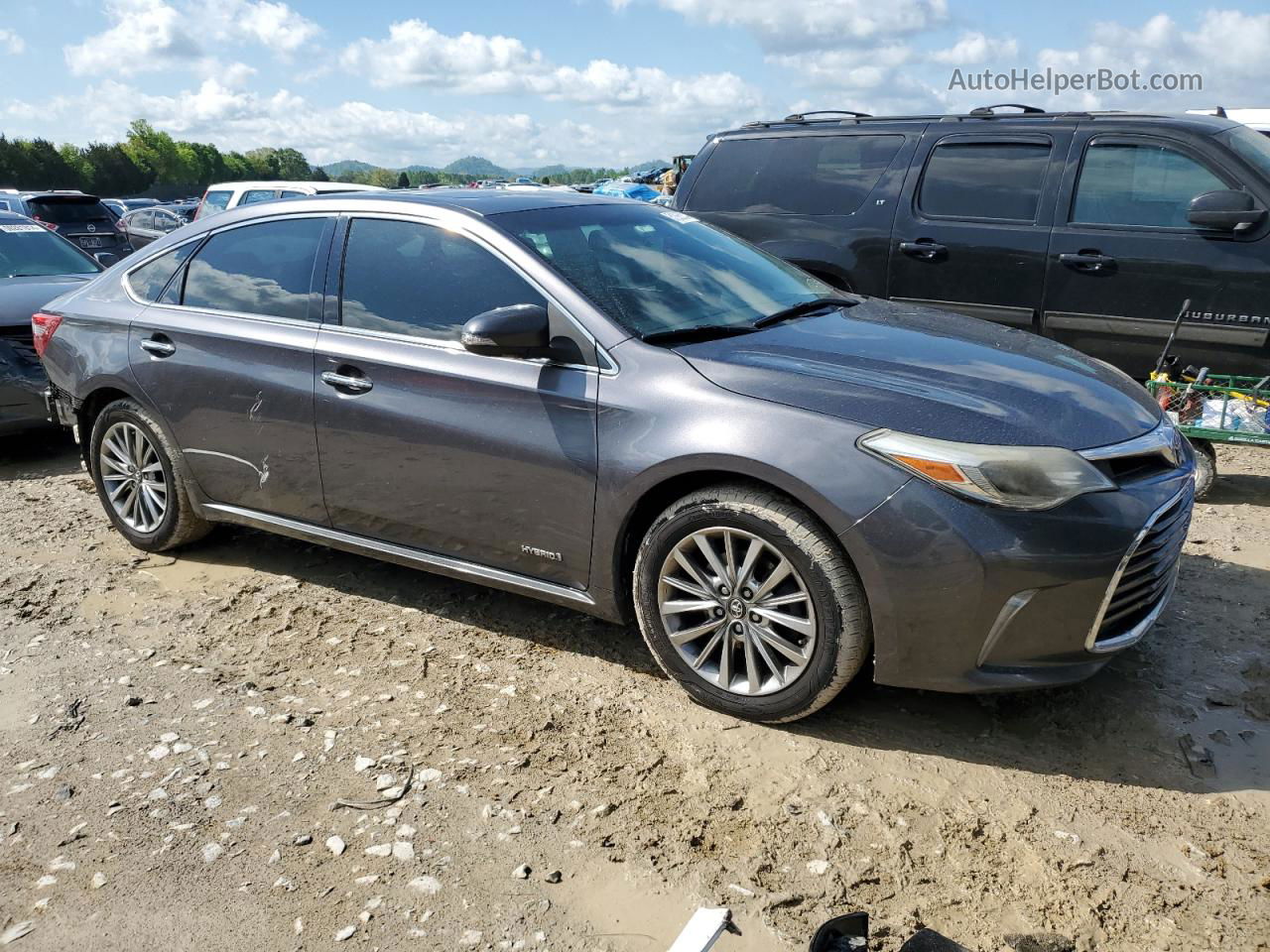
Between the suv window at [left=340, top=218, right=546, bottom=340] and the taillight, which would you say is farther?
the taillight

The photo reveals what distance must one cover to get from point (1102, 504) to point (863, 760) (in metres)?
1.05

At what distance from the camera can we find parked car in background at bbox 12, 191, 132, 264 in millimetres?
16641

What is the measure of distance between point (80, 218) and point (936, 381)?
57.4ft

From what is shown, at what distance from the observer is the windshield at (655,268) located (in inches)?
150

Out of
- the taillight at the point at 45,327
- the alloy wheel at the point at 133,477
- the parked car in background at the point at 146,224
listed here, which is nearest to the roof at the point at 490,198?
the alloy wheel at the point at 133,477

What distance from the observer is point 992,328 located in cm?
426

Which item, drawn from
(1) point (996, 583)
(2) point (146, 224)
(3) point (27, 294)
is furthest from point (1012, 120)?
(2) point (146, 224)

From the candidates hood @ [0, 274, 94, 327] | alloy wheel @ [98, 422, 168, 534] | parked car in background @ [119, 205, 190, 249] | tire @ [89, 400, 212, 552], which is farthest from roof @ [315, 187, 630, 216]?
parked car in background @ [119, 205, 190, 249]

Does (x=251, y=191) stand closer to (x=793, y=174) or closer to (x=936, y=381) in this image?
(x=793, y=174)

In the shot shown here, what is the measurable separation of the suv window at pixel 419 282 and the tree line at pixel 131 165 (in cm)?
8180

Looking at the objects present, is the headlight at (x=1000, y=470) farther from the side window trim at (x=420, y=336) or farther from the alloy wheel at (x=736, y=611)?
the side window trim at (x=420, y=336)

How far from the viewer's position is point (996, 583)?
3.01 meters

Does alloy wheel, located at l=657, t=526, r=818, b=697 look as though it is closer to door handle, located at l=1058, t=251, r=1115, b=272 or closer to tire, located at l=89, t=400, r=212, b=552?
tire, located at l=89, t=400, r=212, b=552

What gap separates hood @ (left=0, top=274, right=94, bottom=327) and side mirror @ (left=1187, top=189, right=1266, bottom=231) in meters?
7.44
